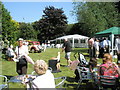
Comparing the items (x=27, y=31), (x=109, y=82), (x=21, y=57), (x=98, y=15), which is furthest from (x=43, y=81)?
(x=27, y=31)

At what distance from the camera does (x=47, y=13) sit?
46469mm

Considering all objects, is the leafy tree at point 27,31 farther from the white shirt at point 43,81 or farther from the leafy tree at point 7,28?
the white shirt at point 43,81

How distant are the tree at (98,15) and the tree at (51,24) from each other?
16410 millimetres

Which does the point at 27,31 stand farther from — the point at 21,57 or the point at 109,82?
the point at 109,82

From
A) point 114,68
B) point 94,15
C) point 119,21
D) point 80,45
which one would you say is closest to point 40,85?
point 114,68

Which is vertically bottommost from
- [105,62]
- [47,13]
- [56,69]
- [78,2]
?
[56,69]

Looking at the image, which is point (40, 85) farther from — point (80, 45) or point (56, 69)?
point (80, 45)

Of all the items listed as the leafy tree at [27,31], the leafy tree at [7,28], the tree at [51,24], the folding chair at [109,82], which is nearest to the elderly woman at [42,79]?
the folding chair at [109,82]

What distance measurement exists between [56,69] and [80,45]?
85.2ft

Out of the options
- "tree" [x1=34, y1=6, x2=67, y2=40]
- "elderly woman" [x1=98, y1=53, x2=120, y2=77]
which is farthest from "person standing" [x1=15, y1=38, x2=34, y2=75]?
"tree" [x1=34, y1=6, x2=67, y2=40]

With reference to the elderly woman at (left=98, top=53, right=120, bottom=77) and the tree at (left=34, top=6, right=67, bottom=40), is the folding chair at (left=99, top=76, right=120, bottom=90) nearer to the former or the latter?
the elderly woman at (left=98, top=53, right=120, bottom=77)

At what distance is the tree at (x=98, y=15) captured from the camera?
2377 cm

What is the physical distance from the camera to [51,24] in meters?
43.2

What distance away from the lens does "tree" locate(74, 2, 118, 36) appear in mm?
23766
